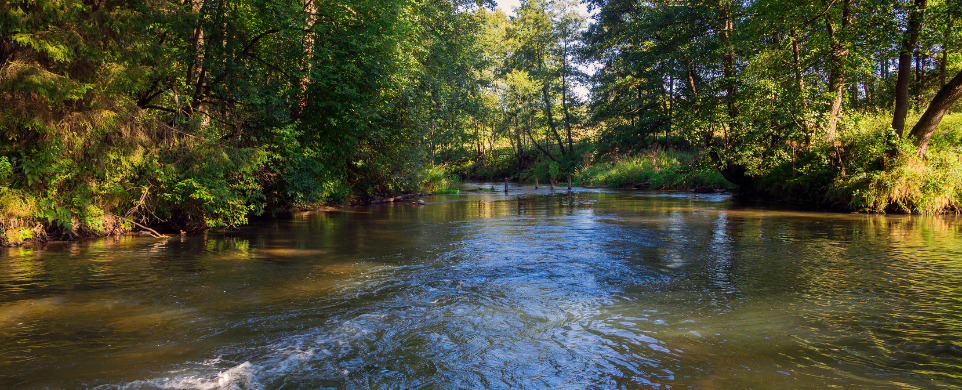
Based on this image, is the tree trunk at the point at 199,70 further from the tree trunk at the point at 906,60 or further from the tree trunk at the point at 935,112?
the tree trunk at the point at 935,112

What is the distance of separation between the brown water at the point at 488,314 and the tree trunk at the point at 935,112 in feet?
18.9

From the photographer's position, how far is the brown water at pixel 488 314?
4.09 meters

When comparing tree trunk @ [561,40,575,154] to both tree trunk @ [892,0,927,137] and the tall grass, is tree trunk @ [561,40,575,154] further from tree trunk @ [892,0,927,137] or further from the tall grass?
tree trunk @ [892,0,927,137]

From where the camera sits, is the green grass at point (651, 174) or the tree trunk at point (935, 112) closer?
the tree trunk at point (935, 112)

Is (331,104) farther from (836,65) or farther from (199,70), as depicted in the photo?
(836,65)

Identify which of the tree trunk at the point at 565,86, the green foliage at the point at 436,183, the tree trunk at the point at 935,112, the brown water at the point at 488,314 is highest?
the tree trunk at the point at 565,86

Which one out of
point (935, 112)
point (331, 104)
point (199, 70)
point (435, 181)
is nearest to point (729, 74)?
point (935, 112)

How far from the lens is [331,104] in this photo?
15008 mm

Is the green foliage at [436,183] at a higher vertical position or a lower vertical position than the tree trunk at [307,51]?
lower

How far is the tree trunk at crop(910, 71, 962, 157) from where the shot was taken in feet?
47.2

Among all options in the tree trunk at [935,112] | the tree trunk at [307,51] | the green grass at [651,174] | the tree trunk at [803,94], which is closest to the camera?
the tree trunk at [935,112]

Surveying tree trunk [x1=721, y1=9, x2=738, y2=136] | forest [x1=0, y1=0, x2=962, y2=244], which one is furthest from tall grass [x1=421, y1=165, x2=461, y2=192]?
tree trunk [x1=721, y1=9, x2=738, y2=136]

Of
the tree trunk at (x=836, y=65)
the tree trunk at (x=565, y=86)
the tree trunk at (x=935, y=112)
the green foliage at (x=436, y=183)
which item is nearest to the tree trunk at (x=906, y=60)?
the tree trunk at (x=935, y=112)

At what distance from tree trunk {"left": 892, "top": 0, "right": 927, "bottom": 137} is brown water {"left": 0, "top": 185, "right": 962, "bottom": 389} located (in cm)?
657
